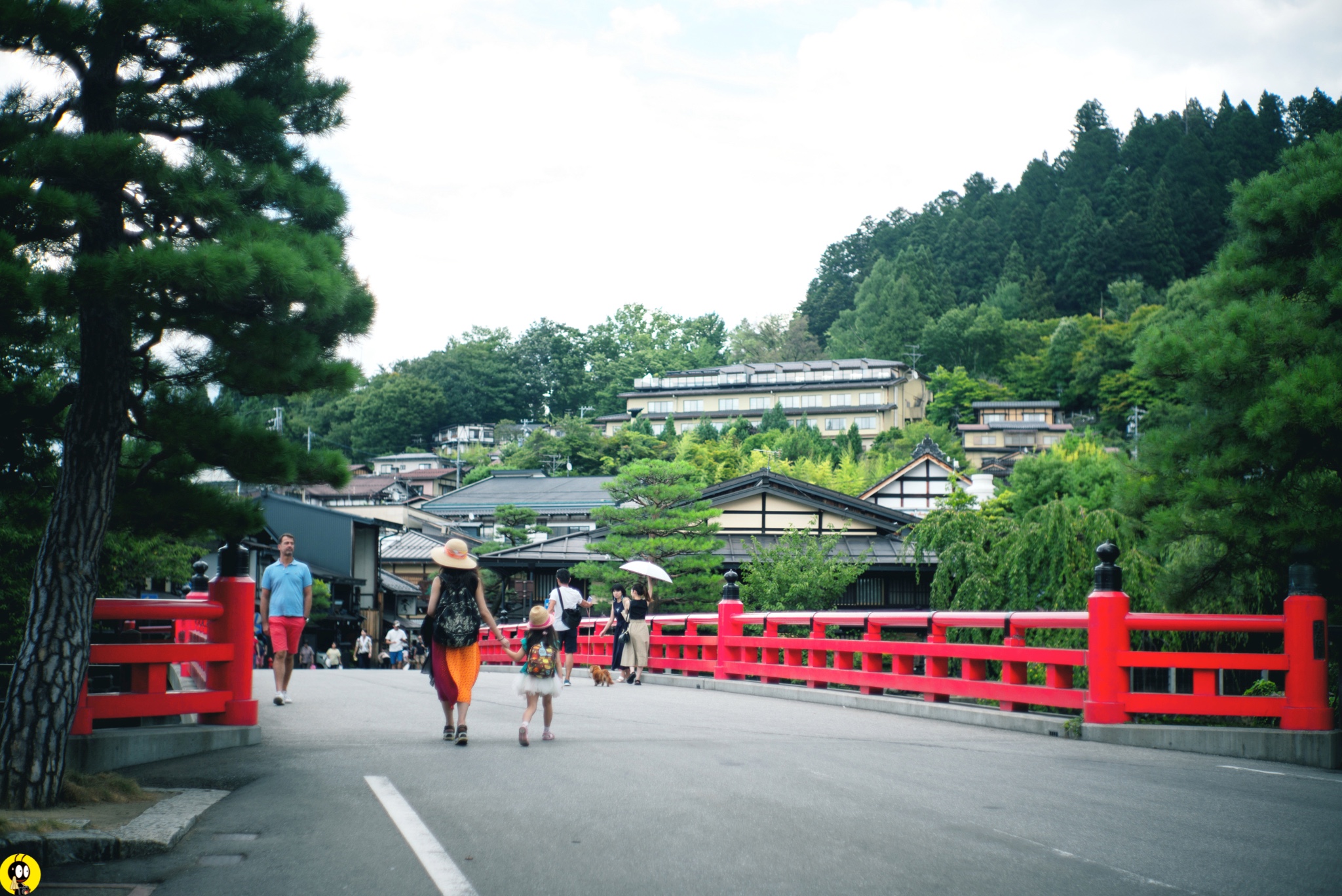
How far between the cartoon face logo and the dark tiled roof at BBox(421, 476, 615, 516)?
60612mm

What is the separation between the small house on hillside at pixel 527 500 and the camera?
6661cm

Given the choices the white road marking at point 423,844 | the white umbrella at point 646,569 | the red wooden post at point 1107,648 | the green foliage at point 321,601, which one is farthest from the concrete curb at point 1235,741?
the green foliage at point 321,601

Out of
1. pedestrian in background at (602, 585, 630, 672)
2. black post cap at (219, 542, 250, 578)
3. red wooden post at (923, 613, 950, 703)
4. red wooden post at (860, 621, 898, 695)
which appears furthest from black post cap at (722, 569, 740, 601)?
black post cap at (219, 542, 250, 578)

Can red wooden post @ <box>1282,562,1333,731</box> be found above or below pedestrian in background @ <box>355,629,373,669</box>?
above

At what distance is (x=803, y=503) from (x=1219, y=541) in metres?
24.9

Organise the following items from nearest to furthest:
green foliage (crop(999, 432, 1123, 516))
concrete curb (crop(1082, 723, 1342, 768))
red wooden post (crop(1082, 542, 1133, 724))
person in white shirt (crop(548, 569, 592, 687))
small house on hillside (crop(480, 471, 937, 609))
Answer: concrete curb (crop(1082, 723, 1342, 768)) < red wooden post (crop(1082, 542, 1133, 724)) < person in white shirt (crop(548, 569, 592, 687)) < small house on hillside (crop(480, 471, 937, 609)) < green foliage (crop(999, 432, 1123, 516))

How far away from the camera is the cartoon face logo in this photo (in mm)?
4852

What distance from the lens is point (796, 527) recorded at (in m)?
35.0

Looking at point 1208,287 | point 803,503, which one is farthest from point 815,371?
point 1208,287

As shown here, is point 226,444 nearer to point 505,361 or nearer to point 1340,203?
point 1340,203

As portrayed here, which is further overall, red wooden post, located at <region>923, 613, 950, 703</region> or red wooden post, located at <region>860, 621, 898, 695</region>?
red wooden post, located at <region>860, 621, 898, 695</region>

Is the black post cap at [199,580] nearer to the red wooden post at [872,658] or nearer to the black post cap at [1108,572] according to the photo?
the red wooden post at [872,658]

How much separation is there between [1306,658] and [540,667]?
6.25 m

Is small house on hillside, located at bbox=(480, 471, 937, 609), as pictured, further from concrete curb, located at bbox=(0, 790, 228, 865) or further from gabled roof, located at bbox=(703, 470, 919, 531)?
concrete curb, located at bbox=(0, 790, 228, 865)
